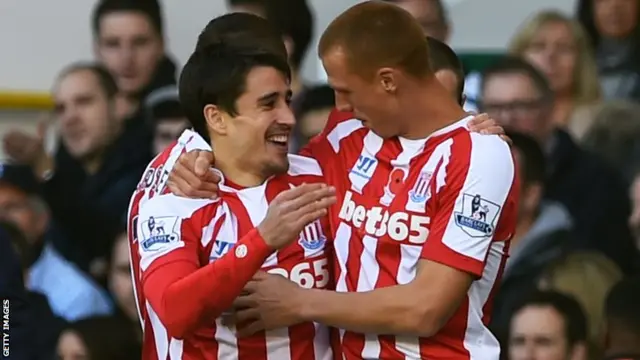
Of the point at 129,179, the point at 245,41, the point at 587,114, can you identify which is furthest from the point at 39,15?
the point at 245,41

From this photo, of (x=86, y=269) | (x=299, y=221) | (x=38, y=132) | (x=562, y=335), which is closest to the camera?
(x=299, y=221)

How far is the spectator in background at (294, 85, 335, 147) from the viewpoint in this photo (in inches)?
141

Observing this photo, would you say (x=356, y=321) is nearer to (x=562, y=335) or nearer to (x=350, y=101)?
(x=350, y=101)

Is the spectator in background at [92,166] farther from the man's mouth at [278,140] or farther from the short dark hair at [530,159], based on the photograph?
the man's mouth at [278,140]

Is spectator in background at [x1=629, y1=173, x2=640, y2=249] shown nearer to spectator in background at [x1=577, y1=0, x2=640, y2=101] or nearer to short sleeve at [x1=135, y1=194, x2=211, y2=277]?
spectator in background at [x1=577, y1=0, x2=640, y2=101]

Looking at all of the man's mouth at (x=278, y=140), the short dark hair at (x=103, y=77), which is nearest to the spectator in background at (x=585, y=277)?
the short dark hair at (x=103, y=77)

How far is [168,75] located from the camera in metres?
3.93

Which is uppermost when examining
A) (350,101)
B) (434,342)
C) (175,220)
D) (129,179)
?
(350,101)

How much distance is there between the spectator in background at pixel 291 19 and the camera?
3783 millimetres

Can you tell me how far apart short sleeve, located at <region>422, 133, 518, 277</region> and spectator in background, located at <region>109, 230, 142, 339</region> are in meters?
1.58

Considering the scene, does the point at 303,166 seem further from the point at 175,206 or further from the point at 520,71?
the point at 520,71

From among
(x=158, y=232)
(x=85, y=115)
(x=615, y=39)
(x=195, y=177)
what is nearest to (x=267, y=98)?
(x=195, y=177)

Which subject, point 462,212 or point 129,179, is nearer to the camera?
point 462,212

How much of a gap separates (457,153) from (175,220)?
1.47ft
